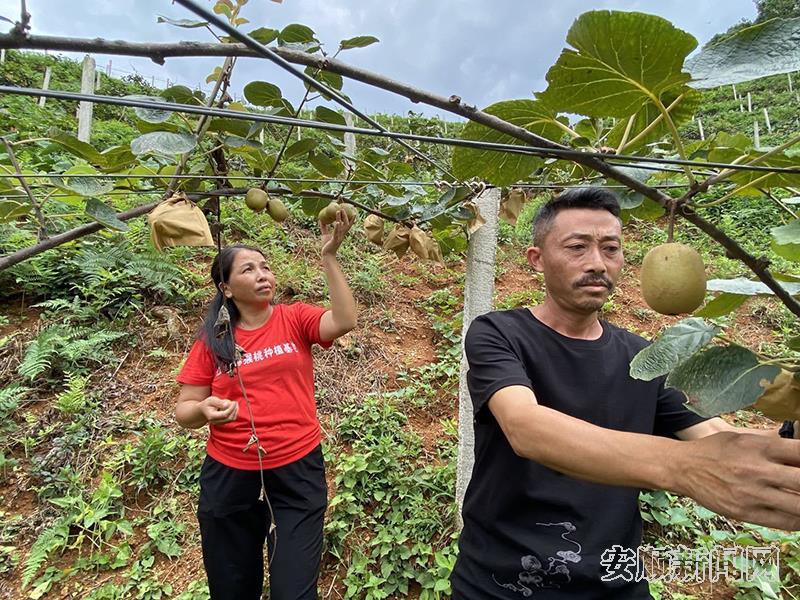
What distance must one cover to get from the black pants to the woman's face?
2.18ft

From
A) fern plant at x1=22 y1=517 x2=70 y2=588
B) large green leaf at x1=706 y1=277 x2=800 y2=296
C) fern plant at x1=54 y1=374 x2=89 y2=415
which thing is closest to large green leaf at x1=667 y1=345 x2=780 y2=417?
large green leaf at x1=706 y1=277 x2=800 y2=296

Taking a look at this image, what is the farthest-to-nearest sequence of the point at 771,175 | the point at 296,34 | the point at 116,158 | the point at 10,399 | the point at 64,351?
the point at 64,351
the point at 10,399
the point at 116,158
the point at 296,34
the point at 771,175

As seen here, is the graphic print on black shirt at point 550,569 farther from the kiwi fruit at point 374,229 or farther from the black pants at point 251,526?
the kiwi fruit at point 374,229

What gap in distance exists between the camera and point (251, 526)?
5.74 feet

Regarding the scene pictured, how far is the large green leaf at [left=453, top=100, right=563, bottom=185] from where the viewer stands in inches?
28.5

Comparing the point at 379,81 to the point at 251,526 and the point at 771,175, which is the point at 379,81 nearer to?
the point at 771,175

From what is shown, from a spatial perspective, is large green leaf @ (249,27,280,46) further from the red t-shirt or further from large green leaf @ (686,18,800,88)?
the red t-shirt

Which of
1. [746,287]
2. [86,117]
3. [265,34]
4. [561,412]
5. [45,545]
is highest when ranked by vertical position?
[86,117]

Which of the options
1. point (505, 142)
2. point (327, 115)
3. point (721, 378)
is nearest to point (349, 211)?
point (327, 115)

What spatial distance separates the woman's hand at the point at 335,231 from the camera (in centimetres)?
160

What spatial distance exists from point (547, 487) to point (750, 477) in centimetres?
69

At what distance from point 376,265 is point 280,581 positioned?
13.1 feet

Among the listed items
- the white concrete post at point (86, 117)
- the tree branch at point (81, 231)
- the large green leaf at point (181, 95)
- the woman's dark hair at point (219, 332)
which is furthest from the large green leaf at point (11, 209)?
the white concrete post at point (86, 117)

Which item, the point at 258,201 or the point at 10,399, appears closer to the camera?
the point at 258,201
